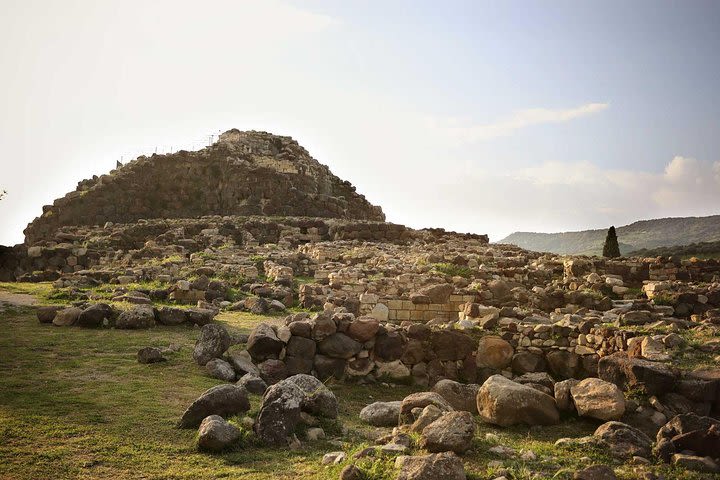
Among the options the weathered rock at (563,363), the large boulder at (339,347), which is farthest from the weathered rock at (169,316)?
the weathered rock at (563,363)

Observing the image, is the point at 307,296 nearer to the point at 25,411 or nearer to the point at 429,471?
the point at 25,411

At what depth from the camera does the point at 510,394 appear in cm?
764

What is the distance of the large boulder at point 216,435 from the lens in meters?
6.29

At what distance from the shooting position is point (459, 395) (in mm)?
8617

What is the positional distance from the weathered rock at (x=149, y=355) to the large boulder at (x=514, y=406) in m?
5.16

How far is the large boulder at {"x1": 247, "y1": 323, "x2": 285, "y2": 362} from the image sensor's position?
986cm

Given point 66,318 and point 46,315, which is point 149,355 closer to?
point 66,318

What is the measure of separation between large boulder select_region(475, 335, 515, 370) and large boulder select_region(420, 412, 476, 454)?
4174 mm

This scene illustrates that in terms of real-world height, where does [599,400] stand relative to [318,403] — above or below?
below

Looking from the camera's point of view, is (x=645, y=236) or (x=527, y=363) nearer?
(x=527, y=363)

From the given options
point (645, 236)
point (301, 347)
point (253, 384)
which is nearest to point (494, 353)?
point (301, 347)

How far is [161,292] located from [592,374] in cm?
1165

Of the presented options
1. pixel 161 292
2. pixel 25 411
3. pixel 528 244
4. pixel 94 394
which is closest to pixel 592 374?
pixel 94 394

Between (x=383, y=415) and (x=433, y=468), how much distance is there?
2459 millimetres
